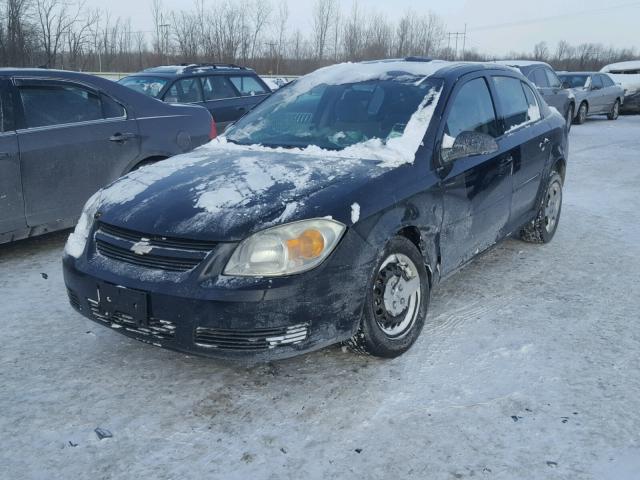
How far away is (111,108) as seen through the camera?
17.5 feet

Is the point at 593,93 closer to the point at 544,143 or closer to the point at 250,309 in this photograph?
the point at 544,143

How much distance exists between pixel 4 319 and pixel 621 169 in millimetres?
8916

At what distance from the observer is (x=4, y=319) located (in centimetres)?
371

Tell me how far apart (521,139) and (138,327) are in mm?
3124

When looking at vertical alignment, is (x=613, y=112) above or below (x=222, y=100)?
below

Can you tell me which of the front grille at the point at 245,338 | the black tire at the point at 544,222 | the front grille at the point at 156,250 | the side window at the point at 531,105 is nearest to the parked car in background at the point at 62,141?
the front grille at the point at 156,250

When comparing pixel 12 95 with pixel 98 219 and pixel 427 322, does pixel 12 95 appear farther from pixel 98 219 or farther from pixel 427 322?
pixel 427 322

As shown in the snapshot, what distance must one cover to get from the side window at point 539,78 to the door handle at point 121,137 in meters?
11.3

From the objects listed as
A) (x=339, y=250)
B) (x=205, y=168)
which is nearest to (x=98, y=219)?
(x=205, y=168)

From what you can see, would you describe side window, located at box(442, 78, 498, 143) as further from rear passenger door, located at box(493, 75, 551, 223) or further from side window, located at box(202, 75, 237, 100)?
side window, located at box(202, 75, 237, 100)

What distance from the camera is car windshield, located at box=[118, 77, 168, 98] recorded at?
9.01 metres

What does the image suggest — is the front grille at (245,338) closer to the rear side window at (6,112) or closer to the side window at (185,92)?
the rear side window at (6,112)

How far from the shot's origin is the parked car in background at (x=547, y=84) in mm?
14148

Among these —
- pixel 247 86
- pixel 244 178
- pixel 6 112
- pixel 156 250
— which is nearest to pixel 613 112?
pixel 247 86
